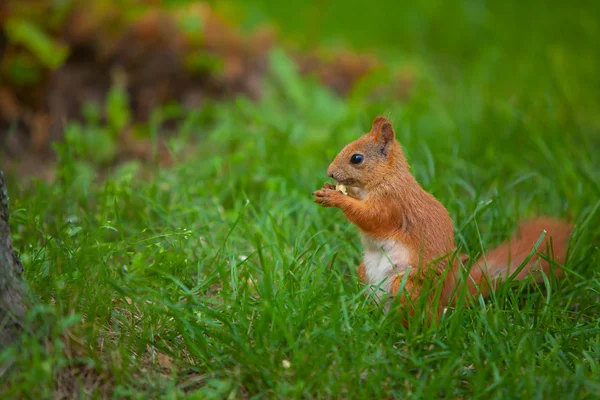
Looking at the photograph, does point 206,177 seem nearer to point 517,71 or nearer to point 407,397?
point 407,397

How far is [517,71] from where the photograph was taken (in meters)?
6.04

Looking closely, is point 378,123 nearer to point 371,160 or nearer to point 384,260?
point 371,160

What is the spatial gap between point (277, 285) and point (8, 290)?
992 mm

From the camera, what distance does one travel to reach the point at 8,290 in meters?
2.01

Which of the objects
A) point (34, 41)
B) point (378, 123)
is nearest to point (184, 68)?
point (34, 41)

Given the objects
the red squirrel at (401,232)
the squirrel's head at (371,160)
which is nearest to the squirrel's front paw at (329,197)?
the red squirrel at (401,232)

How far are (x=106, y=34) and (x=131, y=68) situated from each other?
0.33 m

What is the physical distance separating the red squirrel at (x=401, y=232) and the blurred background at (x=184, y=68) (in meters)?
1.64

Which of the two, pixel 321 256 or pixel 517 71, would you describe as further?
pixel 517 71

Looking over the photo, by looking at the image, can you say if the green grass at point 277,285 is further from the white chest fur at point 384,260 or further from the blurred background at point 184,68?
the blurred background at point 184,68

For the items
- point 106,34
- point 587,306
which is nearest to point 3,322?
point 587,306

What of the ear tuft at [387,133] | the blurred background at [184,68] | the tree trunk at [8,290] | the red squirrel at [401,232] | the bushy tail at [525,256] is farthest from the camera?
the blurred background at [184,68]

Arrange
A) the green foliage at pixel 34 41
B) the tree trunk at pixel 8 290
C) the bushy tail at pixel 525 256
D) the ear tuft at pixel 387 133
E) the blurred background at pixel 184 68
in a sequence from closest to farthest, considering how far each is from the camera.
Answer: the tree trunk at pixel 8 290
the bushy tail at pixel 525 256
the ear tuft at pixel 387 133
the green foliage at pixel 34 41
the blurred background at pixel 184 68

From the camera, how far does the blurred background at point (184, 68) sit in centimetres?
453
